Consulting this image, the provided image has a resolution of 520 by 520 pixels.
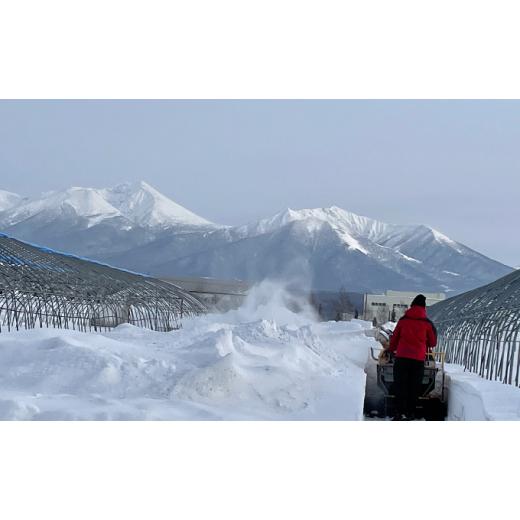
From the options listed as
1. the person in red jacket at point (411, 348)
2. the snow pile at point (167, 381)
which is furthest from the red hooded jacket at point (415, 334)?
the snow pile at point (167, 381)

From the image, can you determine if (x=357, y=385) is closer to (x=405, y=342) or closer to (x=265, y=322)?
(x=405, y=342)

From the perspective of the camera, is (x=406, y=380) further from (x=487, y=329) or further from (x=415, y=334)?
(x=487, y=329)

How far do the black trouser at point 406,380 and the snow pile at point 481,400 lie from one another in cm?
87

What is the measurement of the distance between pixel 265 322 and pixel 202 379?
14.6 feet

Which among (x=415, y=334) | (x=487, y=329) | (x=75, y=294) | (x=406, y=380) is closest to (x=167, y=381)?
(x=406, y=380)

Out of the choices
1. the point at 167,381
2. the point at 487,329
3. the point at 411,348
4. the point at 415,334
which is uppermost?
the point at 487,329

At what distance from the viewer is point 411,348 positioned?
368 inches

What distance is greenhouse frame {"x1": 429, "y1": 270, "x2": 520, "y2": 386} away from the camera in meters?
14.7

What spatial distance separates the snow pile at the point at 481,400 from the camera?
27.9 feet

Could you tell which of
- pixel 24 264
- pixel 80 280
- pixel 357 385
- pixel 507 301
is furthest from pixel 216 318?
pixel 357 385

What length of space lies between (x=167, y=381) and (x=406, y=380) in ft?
10.5

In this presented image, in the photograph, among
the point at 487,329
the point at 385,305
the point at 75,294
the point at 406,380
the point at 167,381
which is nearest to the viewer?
the point at 167,381

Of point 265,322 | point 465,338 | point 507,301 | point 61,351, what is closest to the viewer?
point 61,351

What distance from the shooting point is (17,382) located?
29.3ft
